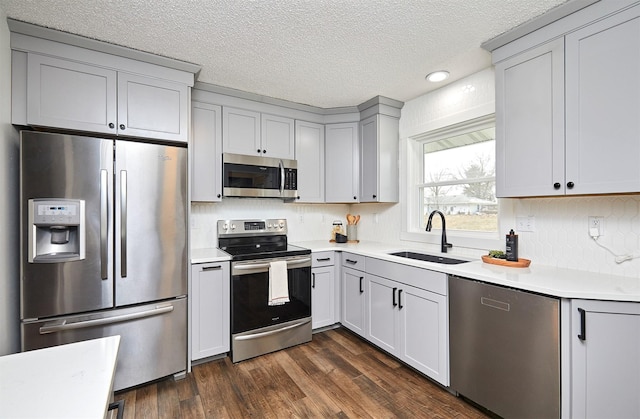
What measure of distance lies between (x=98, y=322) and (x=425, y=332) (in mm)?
2256

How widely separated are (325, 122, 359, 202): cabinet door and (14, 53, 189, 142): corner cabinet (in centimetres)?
162

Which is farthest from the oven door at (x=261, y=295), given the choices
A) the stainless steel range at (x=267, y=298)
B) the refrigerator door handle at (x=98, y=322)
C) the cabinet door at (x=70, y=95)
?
the cabinet door at (x=70, y=95)

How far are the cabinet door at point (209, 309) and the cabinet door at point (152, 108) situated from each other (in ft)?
3.55

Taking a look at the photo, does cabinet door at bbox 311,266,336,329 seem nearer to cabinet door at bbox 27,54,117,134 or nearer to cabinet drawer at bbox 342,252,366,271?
cabinet drawer at bbox 342,252,366,271

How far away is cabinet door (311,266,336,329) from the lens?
9.77ft

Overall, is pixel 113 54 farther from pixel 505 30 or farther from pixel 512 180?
pixel 512 180

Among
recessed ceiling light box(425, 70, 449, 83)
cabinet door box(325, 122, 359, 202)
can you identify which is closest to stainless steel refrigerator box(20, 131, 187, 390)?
cabinet door box(325, 122, 359, 202)

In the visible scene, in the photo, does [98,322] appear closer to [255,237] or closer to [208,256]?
[208,256]

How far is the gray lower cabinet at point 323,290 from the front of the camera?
2.97 m

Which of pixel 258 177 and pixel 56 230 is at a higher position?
pixel 258 177

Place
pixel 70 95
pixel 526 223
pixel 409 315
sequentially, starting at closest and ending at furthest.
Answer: pixel 70 95, pixel 526 223, pixel 409 315

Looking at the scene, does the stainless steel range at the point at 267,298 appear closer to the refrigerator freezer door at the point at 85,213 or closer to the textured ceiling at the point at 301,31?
the refrigerator freezer door at the point at 85,213

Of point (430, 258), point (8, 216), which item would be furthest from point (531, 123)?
point (8, 216)

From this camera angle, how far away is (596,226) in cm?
183
